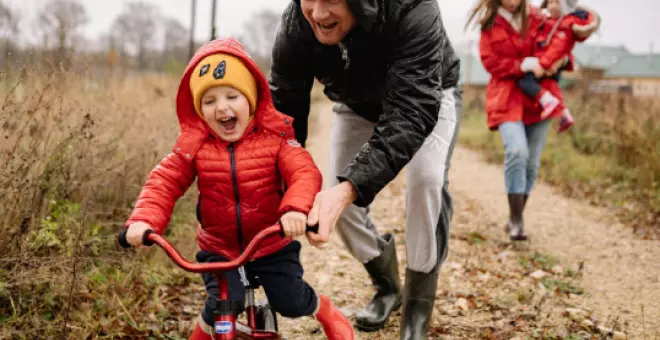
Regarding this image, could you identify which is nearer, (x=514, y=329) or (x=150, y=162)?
(x=514, y=329)

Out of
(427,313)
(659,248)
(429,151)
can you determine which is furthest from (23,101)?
(659,248)

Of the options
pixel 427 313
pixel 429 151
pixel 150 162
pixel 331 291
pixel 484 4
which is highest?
pixel 484 4

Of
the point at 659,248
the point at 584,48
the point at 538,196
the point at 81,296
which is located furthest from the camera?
the point at 584,48

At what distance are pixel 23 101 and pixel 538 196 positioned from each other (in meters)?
6.21

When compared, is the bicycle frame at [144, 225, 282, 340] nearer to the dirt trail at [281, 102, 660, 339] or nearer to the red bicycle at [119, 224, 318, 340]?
the red bicycle at [119, 224, 318, 340]

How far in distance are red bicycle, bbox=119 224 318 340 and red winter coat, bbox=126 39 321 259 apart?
22 centimetres

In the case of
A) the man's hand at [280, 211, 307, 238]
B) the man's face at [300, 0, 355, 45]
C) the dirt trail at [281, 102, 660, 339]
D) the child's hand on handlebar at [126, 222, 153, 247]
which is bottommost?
the dirt trail at [281, 102, 660, 339]

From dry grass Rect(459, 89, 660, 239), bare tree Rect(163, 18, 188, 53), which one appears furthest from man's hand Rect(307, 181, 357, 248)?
bare tree Rect(163, 18, 188, 53)

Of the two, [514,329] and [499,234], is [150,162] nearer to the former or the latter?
[514,329]

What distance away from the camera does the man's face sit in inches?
89.9

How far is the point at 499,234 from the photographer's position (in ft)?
18.8

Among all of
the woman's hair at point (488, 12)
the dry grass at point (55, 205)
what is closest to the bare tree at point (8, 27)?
the dry grass at point (55, 205)

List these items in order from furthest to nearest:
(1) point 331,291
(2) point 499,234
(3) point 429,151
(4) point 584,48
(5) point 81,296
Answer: (4) point 584,48
(2) point 499,234
(1) point 331,291
(5) point 81,296
(3) point 429,151

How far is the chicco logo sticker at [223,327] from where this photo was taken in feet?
7.13
